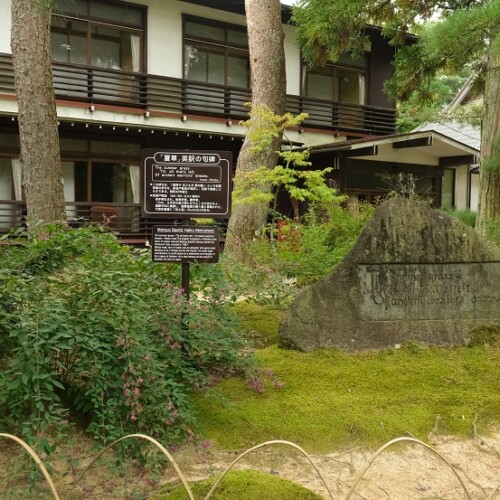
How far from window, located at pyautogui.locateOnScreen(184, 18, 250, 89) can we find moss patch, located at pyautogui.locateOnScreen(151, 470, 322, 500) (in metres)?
13.4

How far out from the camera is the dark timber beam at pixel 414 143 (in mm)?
14812

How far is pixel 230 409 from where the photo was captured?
372 centimetres

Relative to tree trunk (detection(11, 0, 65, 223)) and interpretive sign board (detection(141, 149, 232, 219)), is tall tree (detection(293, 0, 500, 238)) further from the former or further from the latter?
tree trunk (detection(11, 0, 65, 223))

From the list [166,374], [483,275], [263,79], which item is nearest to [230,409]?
[166,374]

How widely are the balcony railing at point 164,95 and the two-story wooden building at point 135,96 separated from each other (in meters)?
0.03

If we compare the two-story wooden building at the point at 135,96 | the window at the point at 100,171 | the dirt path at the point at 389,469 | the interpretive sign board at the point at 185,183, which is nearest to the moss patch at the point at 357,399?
the dirt path at the point at 389,469

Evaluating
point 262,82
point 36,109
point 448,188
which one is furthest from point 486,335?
point 448,188

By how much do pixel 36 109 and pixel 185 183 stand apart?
14.3 ft

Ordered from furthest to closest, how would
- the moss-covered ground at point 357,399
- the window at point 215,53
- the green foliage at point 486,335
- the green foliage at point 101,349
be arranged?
the window at point 215,53, the green foliage at point 486,335, the moss-covered ground at point 357,399, the green foliage at point 101,349

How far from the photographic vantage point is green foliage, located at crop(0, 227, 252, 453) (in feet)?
9.55

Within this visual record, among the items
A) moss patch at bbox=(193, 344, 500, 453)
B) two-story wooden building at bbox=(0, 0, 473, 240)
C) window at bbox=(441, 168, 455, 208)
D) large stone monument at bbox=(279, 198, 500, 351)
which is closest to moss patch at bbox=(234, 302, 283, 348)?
moss patch at bbox=(193, 344, 500, 453)

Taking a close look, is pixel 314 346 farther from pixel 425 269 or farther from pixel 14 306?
pixel 14 306

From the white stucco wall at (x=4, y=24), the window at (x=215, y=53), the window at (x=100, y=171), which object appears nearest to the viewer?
the white stucco wall at (x=4, y=24)

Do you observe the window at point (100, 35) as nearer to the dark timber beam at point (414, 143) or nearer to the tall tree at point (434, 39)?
the tall tree at point (434, 39)
